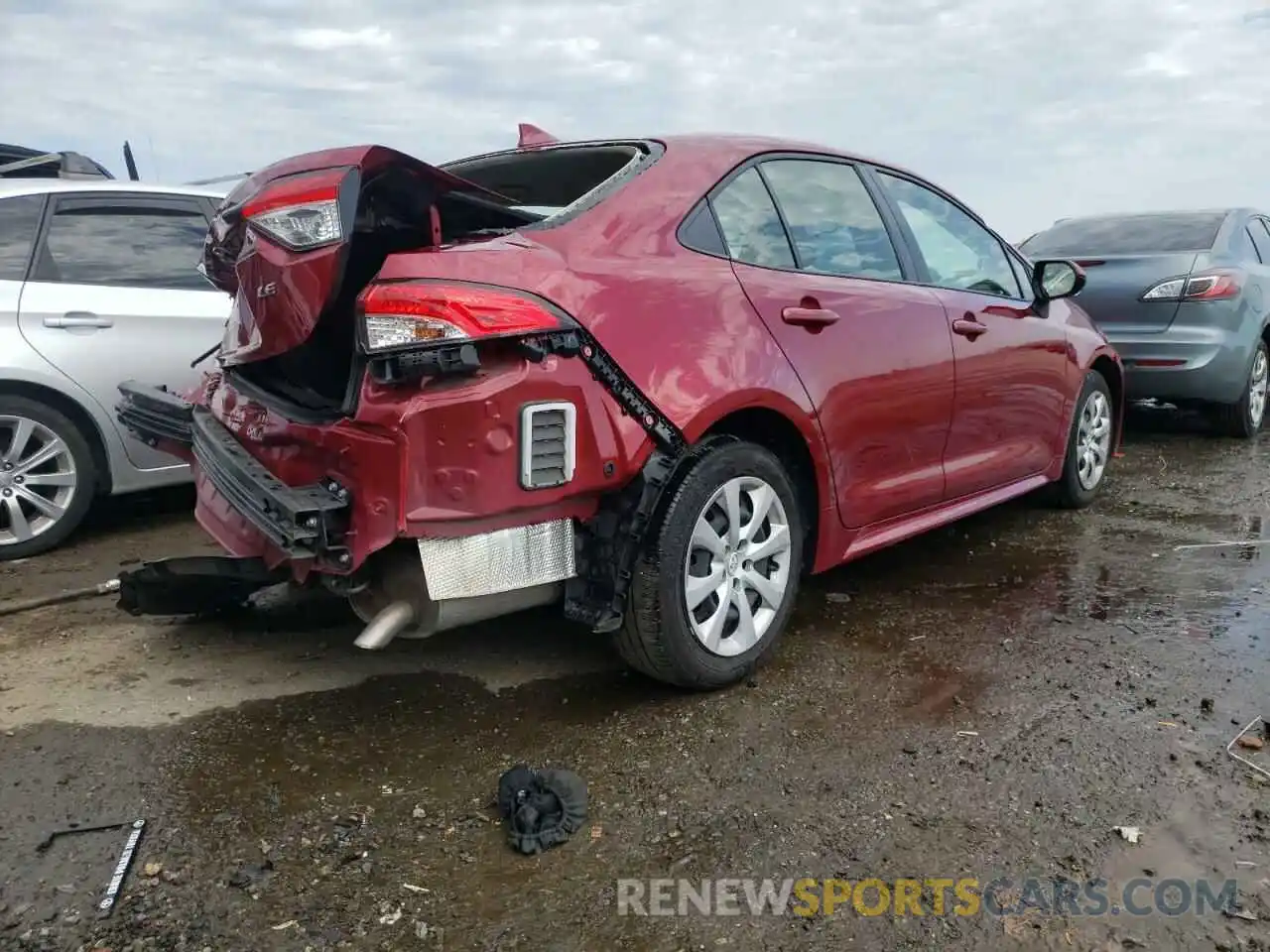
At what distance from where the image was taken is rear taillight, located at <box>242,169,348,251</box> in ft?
7.98

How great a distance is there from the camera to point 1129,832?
229cm

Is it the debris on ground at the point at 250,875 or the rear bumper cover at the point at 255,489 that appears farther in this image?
the rear bumper cover at the point at 255,489

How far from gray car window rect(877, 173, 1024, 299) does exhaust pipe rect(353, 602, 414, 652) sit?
2.47 metres

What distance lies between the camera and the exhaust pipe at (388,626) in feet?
8.40

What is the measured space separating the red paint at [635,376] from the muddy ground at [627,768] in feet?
1.75

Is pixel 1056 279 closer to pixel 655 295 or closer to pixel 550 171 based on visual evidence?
pixel 550 171

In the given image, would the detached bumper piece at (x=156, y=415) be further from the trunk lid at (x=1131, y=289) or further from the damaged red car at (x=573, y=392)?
the trunk lid at (x=1131, y=289)

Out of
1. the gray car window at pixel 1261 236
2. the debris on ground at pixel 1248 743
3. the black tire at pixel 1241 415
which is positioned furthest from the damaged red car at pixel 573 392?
the gray car window at pixel 1261 236

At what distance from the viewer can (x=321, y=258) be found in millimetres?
2463

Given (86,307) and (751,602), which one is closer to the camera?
(751,602)

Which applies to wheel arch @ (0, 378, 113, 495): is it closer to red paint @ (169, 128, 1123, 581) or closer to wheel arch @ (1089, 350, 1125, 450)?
red paint @ (169, 128, 1123, 581)

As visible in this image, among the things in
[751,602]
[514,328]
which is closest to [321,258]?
[514,328]

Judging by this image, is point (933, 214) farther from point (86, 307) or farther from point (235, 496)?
point (86, 307)

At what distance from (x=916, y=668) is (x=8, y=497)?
384cm
